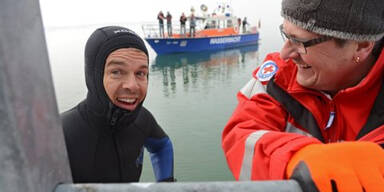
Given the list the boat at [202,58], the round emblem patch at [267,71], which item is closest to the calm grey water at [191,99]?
the boat at [202,58]

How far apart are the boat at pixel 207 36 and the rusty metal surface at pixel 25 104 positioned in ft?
42.1

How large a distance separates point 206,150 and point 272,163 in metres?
3.54

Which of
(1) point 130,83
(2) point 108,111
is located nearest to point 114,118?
(2) point 108,111

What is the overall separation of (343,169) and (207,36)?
45.8 feet

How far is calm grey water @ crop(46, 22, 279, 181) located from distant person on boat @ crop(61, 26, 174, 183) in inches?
19.6

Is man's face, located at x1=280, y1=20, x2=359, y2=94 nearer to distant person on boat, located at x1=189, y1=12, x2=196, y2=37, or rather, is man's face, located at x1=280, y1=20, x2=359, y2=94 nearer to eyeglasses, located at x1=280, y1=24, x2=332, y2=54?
eyeglasses, located at x1=280, y1=24, x2=332, y2=54

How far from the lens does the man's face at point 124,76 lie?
1.05 metres

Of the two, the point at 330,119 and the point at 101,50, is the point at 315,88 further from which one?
the point at 101,50

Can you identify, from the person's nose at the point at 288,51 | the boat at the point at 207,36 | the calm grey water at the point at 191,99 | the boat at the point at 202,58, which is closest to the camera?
the person's nose at the point at 288,51

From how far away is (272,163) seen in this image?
1.62ft

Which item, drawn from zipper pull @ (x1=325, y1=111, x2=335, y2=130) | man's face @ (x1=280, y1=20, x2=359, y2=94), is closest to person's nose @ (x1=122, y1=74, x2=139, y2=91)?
man's face @ (x1=280, y1=20, x2=359, y2=94)

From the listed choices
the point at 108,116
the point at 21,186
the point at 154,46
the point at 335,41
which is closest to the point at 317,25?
the point at 335,41

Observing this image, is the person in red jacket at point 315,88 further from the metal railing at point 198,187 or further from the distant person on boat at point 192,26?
the distant person on boat at point 192,26

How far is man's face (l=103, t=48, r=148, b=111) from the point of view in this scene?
3.43ft
